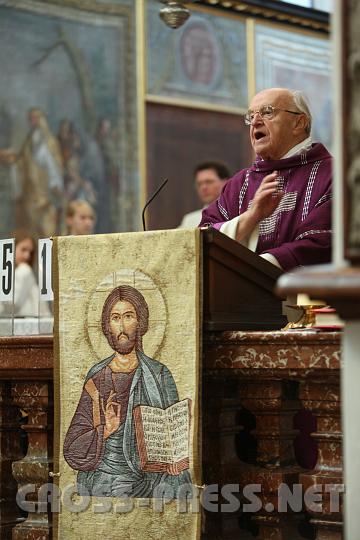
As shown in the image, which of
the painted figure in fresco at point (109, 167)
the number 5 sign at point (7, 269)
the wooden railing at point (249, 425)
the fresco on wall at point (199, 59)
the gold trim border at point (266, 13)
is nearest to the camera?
the wooden railing at point (249, 425)

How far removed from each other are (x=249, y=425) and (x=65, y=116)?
33.3 ft

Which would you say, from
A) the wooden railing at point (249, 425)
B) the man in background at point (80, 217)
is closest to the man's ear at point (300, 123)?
the wooden railing at point (249, 425)

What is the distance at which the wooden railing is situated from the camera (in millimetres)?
4695

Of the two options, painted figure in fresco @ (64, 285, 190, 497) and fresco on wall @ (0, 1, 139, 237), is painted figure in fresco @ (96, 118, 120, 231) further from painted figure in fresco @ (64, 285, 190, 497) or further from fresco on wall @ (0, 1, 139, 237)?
painted figure in fresco @ (64, 285, 190, 497)

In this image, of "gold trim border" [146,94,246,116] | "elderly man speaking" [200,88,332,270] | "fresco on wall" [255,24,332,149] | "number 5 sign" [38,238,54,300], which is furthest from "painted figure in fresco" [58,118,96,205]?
"number 5 sign" [38,238,54,300]

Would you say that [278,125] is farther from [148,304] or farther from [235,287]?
[148,304]

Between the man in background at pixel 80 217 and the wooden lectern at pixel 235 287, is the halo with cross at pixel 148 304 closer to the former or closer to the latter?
the wooden lectern at pixel 235 287

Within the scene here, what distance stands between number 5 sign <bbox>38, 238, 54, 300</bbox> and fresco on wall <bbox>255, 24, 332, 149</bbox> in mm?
12294

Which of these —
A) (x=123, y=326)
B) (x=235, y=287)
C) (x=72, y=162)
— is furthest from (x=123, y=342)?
(x=72, y=162)

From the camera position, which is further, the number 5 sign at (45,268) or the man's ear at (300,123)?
the man's ear at (300,123)

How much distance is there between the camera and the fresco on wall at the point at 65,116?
14.6 metres

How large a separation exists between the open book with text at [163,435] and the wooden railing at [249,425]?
0.65 feet

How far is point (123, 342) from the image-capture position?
5.04m

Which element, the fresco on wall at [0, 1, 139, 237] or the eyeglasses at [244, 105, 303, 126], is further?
the fresco on wall at [0, 1, 139, 237]
